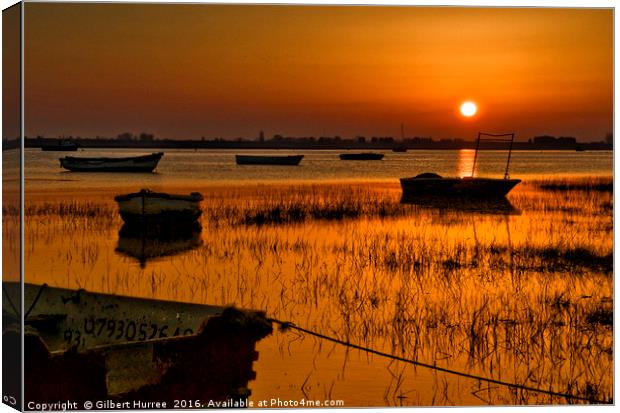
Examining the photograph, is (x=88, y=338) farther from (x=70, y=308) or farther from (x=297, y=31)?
(x=297, y=31)

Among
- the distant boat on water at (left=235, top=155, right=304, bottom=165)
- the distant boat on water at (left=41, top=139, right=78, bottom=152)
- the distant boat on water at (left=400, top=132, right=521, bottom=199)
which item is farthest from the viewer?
the distant boat on water at (left=235, top=155, right=304, bottom=165)

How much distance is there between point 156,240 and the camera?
12.5m

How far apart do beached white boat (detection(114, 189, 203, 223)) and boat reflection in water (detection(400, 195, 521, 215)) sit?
245cm

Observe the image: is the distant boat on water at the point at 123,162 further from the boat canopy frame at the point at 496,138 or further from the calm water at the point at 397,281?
the boat canopy frame at the point at 496,138

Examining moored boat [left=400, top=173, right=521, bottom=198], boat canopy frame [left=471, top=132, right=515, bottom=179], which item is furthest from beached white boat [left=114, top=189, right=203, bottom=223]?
boat canopy frame [left=471, top=132, right=515, bottom=179]

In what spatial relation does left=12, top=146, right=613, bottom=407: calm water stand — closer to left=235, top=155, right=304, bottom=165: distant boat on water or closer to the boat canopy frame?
the boat canopy frame

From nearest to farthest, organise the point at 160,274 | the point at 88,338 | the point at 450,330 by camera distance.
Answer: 1. the point at 88,338
2. the point at 450,330
3. the point at 160,274

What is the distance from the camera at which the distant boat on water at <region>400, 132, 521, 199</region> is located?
11.8 meters

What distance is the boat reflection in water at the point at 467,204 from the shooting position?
11.4 meters

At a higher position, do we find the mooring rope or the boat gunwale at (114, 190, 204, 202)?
the boat gunwale at (114, 190, 204, 202)

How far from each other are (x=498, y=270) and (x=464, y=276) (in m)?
0.28

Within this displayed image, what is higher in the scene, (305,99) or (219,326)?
(305,99)

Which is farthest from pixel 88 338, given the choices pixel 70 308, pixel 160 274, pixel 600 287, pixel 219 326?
pixel 600 287

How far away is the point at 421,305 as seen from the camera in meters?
10.3
